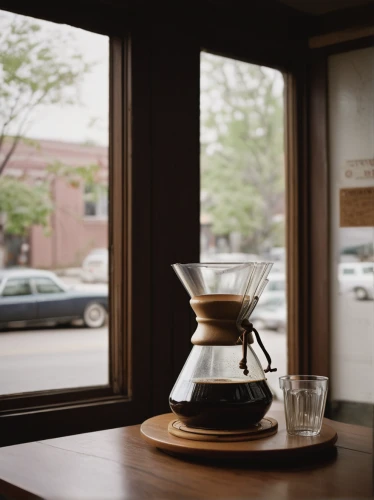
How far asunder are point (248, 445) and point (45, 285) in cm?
138

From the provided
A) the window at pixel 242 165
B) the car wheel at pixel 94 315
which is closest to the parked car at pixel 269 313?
the window at pixel 242 165

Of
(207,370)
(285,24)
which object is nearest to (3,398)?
(207,370)

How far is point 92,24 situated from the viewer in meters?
2.70

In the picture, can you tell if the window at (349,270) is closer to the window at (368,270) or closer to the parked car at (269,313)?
the window at (368,270)

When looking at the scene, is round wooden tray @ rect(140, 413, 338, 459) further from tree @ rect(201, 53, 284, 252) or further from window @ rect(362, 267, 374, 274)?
tree @ rect(201, 53, 284, 252)

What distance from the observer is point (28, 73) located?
2.57 m

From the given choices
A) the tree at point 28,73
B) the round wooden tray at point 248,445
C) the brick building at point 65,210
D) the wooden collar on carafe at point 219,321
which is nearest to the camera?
the round wooden tray at point 248,445

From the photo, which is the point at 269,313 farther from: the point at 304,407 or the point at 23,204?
the point at 304,407

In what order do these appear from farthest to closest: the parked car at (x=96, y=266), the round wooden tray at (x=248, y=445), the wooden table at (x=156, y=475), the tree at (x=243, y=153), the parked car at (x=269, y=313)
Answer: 1. the tree at (x=243, y=153)
2. the parked car at (x=269, y=313)
3. the parked car at (x=96, y=266)
4. the round wooden tray at (x=248, y=445)
5. the wooden table at (x=156, y=475)

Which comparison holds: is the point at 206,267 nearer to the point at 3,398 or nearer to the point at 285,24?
the point at 3,398

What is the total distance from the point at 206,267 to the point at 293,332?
6.43 feet

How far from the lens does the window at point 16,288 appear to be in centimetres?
255

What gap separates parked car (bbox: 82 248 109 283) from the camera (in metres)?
2.78

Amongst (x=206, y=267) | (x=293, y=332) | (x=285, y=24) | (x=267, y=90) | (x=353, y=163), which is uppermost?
(x=267, y=90)
